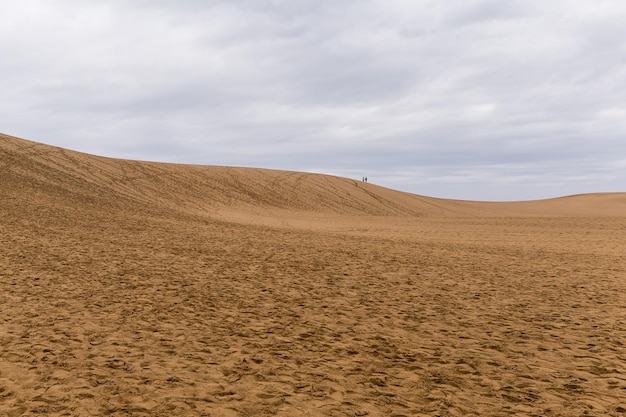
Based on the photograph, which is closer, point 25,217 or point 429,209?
point 25,217

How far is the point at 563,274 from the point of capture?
16.1 metres

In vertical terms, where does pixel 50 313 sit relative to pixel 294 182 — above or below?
below

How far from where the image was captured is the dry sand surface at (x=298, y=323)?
636 centimetres

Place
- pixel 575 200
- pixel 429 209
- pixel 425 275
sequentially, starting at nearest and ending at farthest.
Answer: pixel 425 275 → pixel 429 209 → pixel 575 200

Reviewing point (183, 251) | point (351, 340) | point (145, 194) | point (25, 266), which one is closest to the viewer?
point (351, 340)

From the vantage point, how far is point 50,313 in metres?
9.98

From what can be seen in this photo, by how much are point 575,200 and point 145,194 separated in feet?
244

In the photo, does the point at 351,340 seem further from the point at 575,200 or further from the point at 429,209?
the point at 575,200

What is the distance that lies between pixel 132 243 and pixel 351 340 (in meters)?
13.2

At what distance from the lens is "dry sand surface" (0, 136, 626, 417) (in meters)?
6.36

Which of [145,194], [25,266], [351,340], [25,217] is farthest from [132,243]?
[145,194]

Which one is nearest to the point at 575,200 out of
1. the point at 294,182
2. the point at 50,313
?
the point at 294,182

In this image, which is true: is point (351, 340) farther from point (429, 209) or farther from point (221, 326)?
point (429, 209)

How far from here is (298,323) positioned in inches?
391
